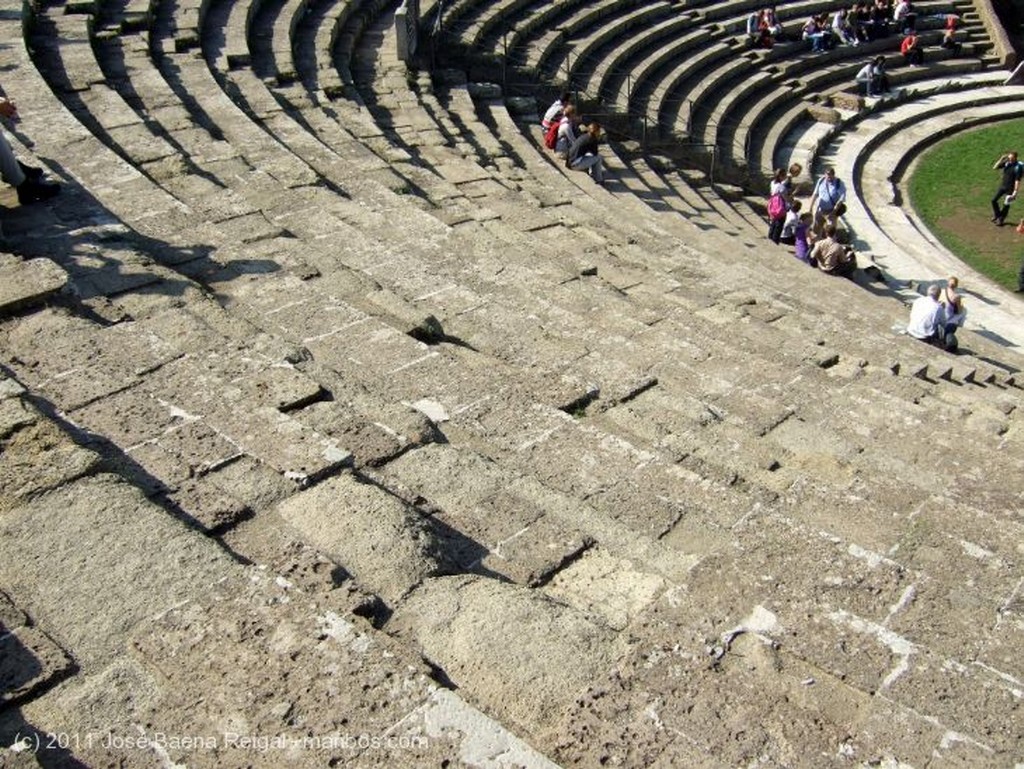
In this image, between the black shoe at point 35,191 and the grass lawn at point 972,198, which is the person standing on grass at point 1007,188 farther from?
the black shoe at point 35,191

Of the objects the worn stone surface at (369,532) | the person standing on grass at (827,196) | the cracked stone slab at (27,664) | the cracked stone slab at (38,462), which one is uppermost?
the cracked stone slab at (38,462)

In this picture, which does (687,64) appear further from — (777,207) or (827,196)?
(777,207)

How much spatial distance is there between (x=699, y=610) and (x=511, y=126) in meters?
11.6

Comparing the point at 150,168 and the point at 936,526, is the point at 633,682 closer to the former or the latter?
the point at 936,526

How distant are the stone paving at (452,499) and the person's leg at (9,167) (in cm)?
24

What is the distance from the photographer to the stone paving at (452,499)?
10.4 feet

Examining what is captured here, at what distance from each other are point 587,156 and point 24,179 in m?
7.65

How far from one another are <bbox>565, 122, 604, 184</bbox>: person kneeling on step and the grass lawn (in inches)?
222

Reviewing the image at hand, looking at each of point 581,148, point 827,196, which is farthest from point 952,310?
point 581,148

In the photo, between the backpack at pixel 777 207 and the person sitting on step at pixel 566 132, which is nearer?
the backpack at pixel 777 207

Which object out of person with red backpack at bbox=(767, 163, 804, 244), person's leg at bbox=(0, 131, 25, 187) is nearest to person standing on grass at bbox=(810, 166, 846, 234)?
person with red backpack at bbox=(767, 163, 804, 244)

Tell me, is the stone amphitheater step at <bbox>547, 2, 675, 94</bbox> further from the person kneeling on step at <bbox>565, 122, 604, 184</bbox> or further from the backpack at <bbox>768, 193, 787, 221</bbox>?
the backpack at <bbox>768, 193, 787, 221</bbox>

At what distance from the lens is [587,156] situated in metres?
13.5

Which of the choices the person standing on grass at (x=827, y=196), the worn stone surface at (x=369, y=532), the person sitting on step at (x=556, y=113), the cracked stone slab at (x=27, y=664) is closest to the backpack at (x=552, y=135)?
the person sitting on step at (x=556, y=113)
